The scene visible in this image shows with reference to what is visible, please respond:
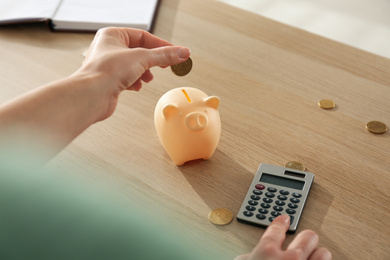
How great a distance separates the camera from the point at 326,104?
4.11 feet

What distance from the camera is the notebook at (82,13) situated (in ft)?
5.17

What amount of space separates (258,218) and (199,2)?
3.09 feet

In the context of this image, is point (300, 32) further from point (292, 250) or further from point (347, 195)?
point (292, 250)

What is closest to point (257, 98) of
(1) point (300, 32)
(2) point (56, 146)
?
(1) point (300, 32)

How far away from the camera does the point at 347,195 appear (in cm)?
101

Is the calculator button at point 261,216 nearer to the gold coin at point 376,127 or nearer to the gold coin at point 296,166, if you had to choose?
the gold coin at point 296,166

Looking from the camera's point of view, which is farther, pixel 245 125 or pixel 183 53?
pixel 245 125

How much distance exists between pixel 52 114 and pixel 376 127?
2.28ft

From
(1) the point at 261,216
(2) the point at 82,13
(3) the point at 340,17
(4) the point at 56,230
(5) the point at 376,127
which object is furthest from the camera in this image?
A: (3) the point at 340,17

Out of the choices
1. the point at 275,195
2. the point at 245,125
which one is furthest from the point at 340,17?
the point at 275,195

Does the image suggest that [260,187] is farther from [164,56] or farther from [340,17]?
[340,17]

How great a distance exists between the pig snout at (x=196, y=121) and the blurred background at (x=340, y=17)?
125 cm

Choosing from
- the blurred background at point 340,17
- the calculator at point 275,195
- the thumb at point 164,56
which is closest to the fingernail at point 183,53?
the thumb at point 164,56

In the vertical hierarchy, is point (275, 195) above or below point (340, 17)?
above
